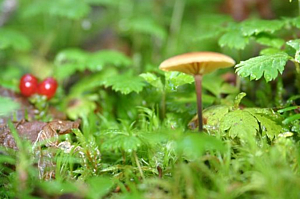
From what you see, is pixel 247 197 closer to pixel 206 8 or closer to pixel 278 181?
pixel 278 181

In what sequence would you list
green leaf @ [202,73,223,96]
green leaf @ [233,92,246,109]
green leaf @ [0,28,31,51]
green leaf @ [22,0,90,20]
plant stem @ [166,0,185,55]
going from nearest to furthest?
green leaf @ [233,92,246,109], green leaf @ [202,73,223,96], green leaf @ [0,28,31,51], green leaf @ [22,0,90,20], plant stem @ [166,0,185,55]

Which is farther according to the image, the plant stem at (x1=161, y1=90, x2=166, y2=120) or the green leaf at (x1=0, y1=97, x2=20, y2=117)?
the plant stem at (x1=161, y1=90, x2=166, y2=120)

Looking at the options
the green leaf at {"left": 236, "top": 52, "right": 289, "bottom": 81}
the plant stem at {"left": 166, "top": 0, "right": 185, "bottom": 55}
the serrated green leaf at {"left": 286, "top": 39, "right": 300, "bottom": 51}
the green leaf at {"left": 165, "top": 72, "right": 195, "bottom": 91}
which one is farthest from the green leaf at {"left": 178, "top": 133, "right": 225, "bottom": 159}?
the plant stem at {"left": 166, "top": 0, "right": 185, "bottom": 55}

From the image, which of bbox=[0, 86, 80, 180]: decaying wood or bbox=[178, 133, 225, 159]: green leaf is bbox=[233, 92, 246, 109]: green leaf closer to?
bbox=[178, 133, 225, 159]: green leaf

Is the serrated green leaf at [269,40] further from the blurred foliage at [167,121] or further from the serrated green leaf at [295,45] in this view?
the serrated green leaf at [295,45]

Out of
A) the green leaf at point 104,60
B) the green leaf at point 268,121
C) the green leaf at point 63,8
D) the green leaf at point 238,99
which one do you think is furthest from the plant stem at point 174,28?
the green leaf at point 268,121

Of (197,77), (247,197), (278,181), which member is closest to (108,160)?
(197,77)

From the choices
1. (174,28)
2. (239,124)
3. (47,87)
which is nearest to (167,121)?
(239,124)

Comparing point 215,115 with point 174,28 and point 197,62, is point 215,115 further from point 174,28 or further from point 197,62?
point 174,28
